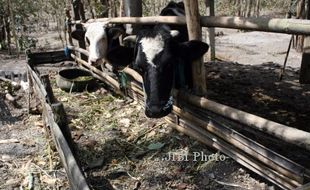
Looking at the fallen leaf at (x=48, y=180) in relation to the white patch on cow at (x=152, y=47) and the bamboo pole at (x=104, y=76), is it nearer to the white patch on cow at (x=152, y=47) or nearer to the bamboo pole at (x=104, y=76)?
the white patch on cow at (x=152, y=47)

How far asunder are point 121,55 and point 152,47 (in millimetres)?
725

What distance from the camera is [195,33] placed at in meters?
3.39

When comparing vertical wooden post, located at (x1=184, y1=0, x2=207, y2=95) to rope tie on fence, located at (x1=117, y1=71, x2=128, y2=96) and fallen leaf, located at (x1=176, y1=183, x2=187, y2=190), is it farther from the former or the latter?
rope tie on fence, located at (x1=117, y1=71, x2=128, y2=96)

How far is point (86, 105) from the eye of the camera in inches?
228

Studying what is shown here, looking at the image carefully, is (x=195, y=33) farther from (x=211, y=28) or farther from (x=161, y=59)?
(x=211, y=28)

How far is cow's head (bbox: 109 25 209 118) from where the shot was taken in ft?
11.2

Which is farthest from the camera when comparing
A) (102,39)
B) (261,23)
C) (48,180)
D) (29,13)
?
(29,13)

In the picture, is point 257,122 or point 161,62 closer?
point 257,122

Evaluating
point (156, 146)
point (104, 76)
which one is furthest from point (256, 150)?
point (104, 76)

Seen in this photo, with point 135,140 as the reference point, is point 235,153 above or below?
above

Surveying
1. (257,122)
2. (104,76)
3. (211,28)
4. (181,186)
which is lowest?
(181,186)

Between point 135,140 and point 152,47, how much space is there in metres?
1.20

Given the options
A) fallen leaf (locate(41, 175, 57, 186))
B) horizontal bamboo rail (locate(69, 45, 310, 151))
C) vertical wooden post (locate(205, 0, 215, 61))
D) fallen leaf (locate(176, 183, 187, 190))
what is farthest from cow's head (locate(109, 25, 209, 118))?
vertical wooden post (locate(205, 0, 215, 61))

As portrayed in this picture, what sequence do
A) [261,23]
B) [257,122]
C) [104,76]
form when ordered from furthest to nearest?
[104,76] < [257,122] < [261,23]
